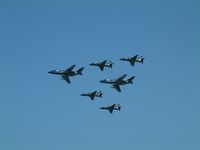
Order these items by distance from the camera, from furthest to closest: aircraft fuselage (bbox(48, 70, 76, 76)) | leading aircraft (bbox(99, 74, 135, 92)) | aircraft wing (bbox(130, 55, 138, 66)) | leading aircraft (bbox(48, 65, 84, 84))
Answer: aircraft wing (bbox(130, 55, 138, 66)) < leading aircraft (bbox(99, 74, 135, 92)) < aircraft fuselage (bbox(48, 70, 76, 76)) < leading aircraft (bbox(48, 65, 84, 84))

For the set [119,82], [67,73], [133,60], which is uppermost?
[133,60]

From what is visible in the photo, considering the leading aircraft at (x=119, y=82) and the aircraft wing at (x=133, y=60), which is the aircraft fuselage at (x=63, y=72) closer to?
the leading aircraft at (x=119, y=82)

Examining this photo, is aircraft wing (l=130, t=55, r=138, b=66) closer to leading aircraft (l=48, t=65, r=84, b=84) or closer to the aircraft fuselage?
leading aircraft (l=48, t=65, r=84, b=84)

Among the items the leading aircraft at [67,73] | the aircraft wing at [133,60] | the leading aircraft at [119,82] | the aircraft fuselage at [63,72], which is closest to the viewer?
the leading aircraft at [67,73]

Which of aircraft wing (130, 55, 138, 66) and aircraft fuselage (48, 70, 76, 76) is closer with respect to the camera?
aircraft fuselage (48, 70, 76, 76)

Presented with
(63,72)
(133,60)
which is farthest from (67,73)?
(133,60)

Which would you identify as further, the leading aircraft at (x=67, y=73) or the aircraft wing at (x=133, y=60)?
the aircraft wing at (x=133, y=60)

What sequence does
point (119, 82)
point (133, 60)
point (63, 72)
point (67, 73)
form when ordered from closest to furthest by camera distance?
point (67, 73) < point (63, 72) < point (119, 82) < point (133, 60)

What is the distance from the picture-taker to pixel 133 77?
19338 centimetres

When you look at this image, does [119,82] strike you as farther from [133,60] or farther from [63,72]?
[63,72]

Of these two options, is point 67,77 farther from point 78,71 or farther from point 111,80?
point 111,80

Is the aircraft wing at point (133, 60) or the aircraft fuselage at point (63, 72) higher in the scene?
the aircraft wing at point (133, 60)

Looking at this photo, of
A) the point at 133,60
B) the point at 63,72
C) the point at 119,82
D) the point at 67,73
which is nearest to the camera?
the point at 67,73

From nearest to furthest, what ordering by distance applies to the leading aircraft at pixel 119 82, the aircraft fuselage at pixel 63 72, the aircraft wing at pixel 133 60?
the aircraft fuselage at pixel 63 72 < the leading aircraft at pixel 119 82 < the aircraft wing at pixel 133 60
